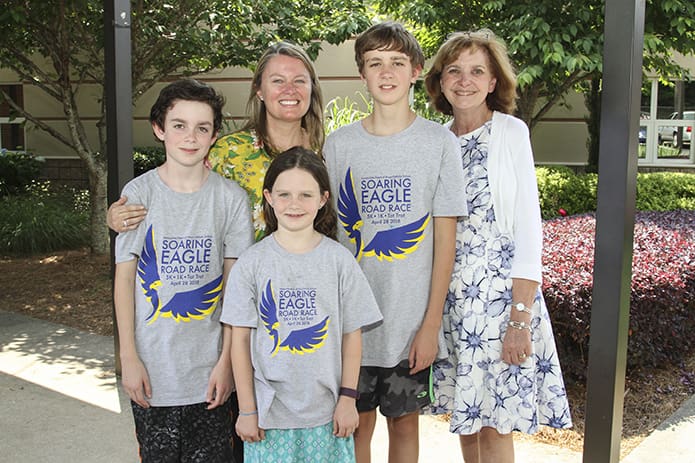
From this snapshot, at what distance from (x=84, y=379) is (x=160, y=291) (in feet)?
9.51

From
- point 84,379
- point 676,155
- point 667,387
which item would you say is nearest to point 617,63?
point 667,387

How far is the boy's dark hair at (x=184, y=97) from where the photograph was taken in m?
2.63

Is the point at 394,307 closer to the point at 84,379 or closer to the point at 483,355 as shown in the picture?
the point at 483,355

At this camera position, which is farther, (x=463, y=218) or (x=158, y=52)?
(x=158, y=52)

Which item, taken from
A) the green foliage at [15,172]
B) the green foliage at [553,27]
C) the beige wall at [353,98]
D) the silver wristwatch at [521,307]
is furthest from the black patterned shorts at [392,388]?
the green foliage at [15,172]

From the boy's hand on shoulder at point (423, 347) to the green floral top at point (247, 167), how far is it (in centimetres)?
71

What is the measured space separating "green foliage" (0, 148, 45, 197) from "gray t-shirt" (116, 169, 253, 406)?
12.0 meters

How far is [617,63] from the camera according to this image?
2.87 metres

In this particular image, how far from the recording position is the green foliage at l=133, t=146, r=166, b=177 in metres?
13.8

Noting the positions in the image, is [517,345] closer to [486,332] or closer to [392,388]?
[486,332]


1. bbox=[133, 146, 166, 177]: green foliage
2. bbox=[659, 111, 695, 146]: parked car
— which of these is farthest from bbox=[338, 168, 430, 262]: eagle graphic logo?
bbox=[659, 111, 695, 146]: parked car

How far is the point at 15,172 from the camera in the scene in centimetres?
1359

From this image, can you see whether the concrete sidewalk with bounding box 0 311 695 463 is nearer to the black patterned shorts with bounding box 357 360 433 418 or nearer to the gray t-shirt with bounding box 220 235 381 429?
the black patterned shorts with bounding box 357 360 433 418

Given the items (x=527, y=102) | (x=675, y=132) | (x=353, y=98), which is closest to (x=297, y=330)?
(x=527, y=102)
